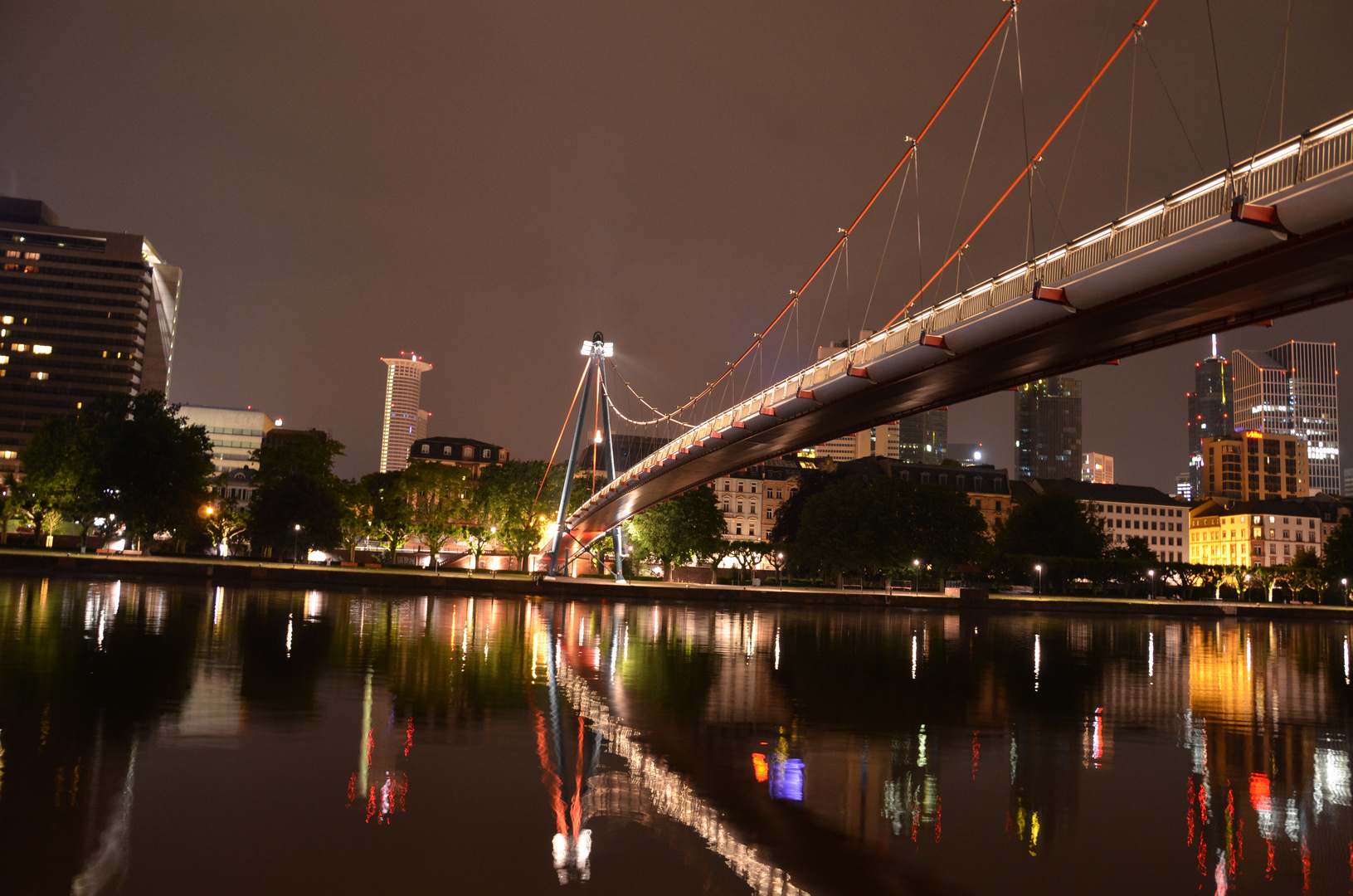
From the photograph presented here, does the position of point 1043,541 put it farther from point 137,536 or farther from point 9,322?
point 9,322

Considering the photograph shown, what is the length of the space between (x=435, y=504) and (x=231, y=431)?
4799 inches

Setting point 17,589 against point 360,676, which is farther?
point 17,589

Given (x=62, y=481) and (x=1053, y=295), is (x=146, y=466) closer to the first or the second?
(x=62, y=481)

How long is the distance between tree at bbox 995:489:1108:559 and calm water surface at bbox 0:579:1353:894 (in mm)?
75969

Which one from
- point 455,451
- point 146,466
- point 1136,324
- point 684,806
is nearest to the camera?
point 684,806

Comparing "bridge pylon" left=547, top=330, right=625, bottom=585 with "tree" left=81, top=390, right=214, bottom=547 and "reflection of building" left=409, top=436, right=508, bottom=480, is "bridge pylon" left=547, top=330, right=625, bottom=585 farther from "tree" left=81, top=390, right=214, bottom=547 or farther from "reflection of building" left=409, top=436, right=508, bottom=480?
"reflection of building" left=409, top=436, right=508, bottom=480

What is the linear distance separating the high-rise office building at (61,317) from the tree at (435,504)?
328ft

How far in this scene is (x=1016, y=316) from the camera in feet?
75.3

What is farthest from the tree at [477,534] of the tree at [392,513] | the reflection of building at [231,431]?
the reflection of building at [231,431]

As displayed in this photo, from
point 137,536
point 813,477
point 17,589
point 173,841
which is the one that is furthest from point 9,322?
point 173,841

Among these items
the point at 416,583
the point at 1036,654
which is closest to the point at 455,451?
the point at 416,583

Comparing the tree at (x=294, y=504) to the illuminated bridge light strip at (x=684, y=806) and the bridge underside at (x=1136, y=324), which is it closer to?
the bridge underside at (x=1136, y=324)

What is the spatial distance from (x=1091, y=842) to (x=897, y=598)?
54118mm

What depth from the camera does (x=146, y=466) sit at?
65.9 metres
